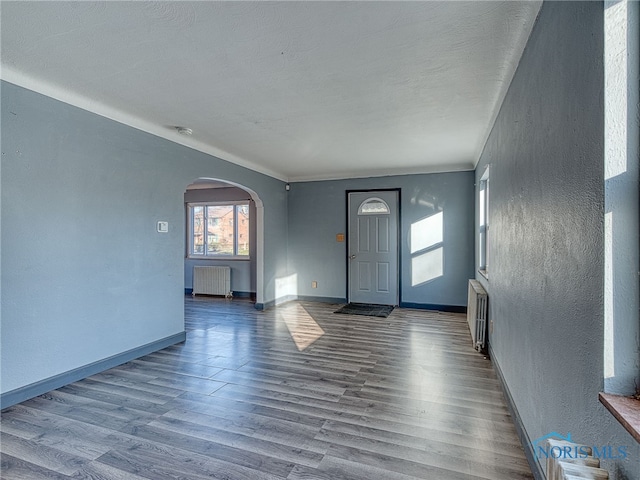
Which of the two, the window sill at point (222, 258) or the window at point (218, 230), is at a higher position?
the window at point (218, 230)

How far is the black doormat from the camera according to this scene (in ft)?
18.8

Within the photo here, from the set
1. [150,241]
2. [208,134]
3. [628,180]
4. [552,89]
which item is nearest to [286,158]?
[208,134]

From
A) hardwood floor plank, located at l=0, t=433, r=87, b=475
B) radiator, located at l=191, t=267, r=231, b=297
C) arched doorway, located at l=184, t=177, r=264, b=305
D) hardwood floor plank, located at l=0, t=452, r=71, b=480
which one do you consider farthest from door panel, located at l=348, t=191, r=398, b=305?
hardwood floor plank, located at l=0, t=452, r=71, b=480

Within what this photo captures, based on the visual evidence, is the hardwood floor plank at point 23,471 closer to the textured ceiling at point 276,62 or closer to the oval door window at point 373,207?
the textured ceiling at point 276,62

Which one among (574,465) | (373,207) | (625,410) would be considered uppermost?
(373,207)

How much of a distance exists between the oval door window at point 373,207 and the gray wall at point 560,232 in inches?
155

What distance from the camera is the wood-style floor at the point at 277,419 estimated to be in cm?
190

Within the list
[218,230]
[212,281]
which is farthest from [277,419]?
[218,230]

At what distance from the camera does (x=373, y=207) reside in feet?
21.3

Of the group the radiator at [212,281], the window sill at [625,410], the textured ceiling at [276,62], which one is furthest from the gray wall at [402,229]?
the window sill at [625,410]

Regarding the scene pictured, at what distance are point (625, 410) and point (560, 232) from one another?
72 centimetres

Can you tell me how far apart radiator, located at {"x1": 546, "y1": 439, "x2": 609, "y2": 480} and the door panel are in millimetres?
5213

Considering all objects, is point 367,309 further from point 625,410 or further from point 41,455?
point 625,410

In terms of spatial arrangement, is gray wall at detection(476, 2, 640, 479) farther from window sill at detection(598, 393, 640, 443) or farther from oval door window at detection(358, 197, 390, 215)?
oval door window at detection(358, 197, 390, 215)
